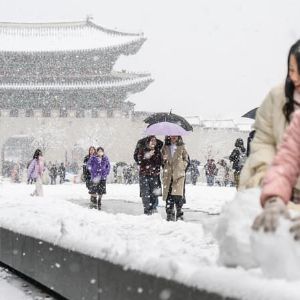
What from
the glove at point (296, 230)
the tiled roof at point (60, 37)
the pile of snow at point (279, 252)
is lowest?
the pile of snow at point (279, 252)

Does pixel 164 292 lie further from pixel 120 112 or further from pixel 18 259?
pixel 120 112

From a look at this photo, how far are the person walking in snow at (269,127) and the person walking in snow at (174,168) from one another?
715 centimetres

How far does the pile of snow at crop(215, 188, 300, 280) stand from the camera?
1.97m

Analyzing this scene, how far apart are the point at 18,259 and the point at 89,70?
134 ft

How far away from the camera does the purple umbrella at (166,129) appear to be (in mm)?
12070

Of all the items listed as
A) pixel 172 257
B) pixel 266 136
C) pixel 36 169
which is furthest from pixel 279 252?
pixel 36 169

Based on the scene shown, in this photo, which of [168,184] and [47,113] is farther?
[47,113]

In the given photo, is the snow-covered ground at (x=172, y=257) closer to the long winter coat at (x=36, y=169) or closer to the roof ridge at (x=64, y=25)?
the long winter coat at (x=36, y=169)

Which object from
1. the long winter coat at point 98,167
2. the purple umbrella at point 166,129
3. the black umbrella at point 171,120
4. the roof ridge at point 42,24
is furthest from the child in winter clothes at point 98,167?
the roof ridge at point 42,24

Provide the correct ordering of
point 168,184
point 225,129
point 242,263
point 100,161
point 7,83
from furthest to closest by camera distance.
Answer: point 225,129
point 7,83
point 100,161
point 168,184
point 242,263

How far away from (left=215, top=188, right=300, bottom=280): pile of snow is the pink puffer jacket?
0.37 ft

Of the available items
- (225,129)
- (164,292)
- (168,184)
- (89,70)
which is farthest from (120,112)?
(164,292)

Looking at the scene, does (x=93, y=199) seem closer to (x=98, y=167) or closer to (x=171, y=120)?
(x=98, y=167)

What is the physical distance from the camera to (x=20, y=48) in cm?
4547
